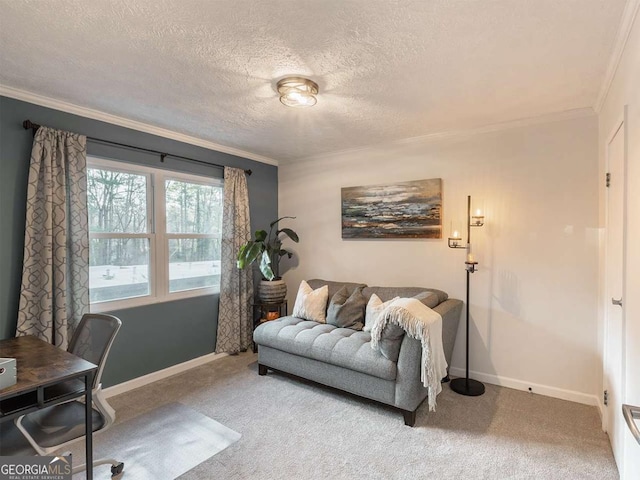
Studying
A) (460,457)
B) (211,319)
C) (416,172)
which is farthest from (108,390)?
(416,172)

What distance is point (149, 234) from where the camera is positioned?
10.8ft

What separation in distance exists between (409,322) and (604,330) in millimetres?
1554

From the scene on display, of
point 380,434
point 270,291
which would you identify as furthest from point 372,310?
point 270,291

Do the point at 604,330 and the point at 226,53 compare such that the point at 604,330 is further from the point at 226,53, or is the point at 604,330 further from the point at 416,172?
the point at 226,53

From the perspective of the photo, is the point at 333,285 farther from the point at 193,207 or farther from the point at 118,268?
the point at 118,268

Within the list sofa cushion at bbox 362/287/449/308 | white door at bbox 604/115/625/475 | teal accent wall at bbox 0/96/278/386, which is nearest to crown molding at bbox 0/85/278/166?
teal accent wall at bbox 0/96/278/386

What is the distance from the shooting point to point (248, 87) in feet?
7.70

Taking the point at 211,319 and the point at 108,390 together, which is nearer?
the point at 108,390

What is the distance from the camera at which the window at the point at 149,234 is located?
9.72ft

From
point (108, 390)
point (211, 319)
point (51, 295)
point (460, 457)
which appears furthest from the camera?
point (211, 319)

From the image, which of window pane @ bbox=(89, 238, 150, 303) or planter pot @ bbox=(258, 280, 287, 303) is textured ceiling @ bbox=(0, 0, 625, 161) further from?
planter pot @ bbox=(258, 280, 287, 303)

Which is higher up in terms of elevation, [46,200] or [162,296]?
A: [46,200]

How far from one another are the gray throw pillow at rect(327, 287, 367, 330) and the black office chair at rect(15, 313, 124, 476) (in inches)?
77.3

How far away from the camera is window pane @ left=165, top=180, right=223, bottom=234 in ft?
11.5
